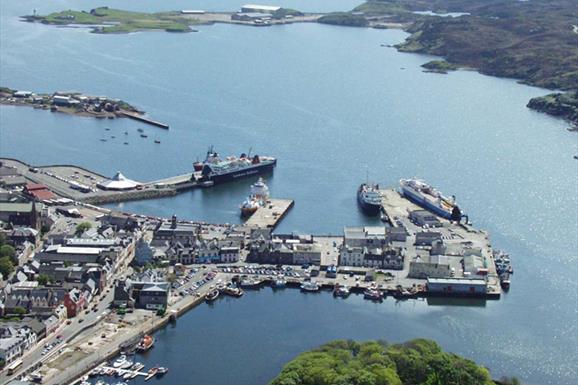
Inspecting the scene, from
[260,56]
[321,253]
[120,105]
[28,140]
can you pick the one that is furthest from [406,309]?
[260,56]

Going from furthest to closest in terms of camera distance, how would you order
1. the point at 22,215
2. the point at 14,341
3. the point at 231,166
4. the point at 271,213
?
the point at 231,166, the point at 271,213, the point at 22,215, the point at 14,341

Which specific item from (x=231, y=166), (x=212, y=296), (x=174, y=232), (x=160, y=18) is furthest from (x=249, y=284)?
(x=160, y=18)

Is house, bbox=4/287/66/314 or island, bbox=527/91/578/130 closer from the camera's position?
house, bbox=4/287/66/314

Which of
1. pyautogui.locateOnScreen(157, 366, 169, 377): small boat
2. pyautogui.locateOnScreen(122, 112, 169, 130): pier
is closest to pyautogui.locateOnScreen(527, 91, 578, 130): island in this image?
pyautogui.locateOnScreen(122, 112, 169, 130): pier

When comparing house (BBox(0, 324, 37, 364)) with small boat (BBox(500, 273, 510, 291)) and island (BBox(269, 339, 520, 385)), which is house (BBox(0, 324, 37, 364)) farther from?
small boat (BBox(500, 273, 510, 291))

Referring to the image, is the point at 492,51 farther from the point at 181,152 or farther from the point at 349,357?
the point at 349,357

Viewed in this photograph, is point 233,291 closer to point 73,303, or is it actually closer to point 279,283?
point 279,283
